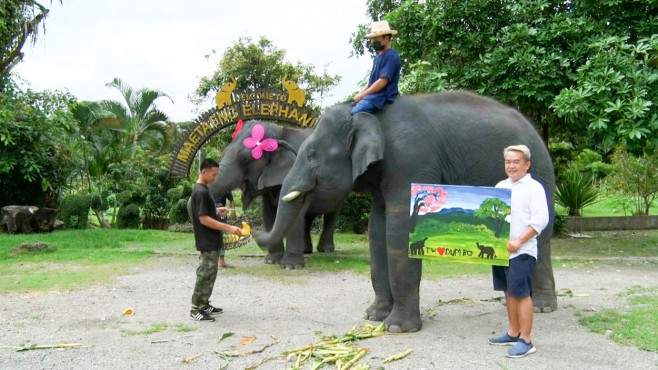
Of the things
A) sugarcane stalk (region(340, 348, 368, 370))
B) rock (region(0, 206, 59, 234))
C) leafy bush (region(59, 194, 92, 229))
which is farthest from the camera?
leafy bush (region(59, 194, 92, 229))

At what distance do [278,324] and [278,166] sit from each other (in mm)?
4674

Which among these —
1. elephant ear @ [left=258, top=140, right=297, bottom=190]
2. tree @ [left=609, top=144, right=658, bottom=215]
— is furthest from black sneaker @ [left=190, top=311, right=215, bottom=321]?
tree @ [left=609, top=144, right=658, bottom=215]

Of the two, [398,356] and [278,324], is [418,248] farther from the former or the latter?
[278,324]

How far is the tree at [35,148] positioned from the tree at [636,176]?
1528cm

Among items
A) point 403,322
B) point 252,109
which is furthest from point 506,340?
point 252,109

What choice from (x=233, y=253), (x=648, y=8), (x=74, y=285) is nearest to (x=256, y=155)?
(x=233, y=253)

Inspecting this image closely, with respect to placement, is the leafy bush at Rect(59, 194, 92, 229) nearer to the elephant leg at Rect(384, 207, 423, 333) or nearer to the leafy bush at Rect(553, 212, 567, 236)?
the leafy bush at Rect(553, 212, 567, 236)

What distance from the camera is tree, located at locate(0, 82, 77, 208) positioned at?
14930mm

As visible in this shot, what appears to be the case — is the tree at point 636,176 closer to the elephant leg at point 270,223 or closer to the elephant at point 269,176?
the elephant at point 269,176

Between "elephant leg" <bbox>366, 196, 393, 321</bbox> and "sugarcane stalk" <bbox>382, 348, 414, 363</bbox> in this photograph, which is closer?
"sugarcane stalk" <bbox>382, 348, 414, 363</bbox>

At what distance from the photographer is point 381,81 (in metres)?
5.89

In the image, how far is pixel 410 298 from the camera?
5.77m

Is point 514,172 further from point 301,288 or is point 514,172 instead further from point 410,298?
point 301,288

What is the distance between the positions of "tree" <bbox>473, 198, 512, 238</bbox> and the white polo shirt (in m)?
0.06
